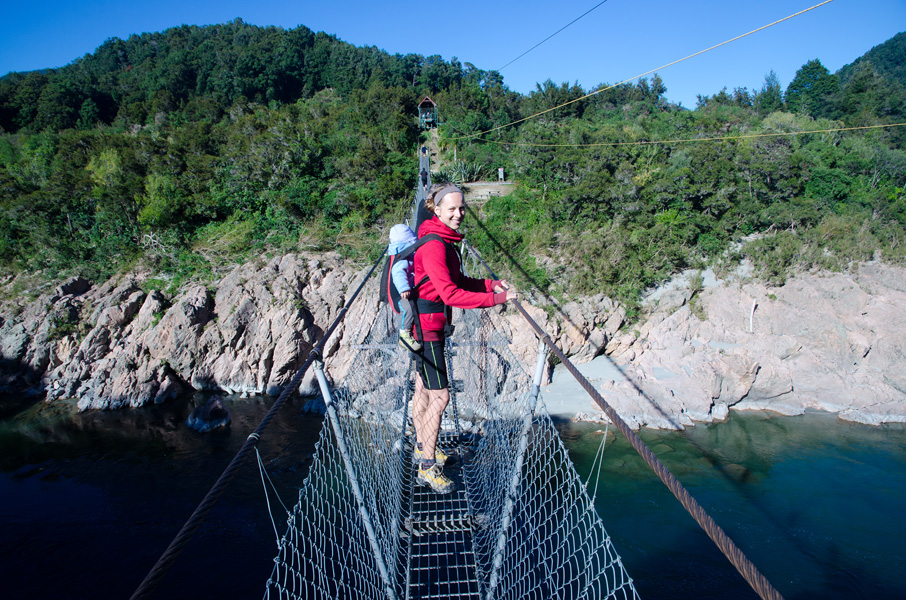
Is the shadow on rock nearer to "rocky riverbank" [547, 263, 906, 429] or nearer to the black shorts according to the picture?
"rocky riverbank" [547, 263, 906, 429]

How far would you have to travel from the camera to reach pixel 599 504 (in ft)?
17.5

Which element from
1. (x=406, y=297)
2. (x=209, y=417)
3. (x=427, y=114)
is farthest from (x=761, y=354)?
(x=427, y=114)

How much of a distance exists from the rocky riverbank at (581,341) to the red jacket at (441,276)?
532 centimetres

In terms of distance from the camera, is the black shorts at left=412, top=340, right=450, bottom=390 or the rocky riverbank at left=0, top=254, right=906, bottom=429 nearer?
the black shorts at left=412, top=340, right=450, bottom=390

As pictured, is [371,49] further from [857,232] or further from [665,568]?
[665,568]

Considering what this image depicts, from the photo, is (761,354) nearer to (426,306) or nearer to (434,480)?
(434,480)

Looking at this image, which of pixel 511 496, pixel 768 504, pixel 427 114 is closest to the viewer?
pixel 511 496

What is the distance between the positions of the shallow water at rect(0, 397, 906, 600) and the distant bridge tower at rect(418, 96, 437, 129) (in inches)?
450

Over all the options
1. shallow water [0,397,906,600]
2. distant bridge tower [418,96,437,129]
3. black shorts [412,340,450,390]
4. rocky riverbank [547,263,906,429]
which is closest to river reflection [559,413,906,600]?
shallow water [0,397,906,600]

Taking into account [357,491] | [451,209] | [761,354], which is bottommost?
[761,354]

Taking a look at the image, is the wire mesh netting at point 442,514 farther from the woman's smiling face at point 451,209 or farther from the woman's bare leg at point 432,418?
the woman's smiling face at point 451,209

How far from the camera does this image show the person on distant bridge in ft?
5.92

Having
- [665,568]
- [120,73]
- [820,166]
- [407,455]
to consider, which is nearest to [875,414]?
[665,568]

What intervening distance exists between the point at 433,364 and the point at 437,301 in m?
0.30
